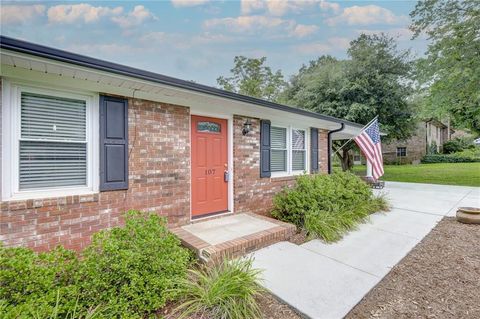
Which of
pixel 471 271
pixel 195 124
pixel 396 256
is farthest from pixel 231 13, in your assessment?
pixel 471 271

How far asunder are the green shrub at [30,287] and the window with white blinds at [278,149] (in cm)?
507

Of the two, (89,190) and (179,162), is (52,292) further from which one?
(179,162)

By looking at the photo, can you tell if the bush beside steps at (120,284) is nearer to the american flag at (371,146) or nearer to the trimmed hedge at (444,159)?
the american flag at (371,146)

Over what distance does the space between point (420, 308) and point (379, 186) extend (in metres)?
8.95

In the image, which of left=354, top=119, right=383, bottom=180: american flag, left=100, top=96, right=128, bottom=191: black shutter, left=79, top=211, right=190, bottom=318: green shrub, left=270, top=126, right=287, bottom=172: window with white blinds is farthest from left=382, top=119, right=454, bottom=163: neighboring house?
left=79, top=211, right=190, bottom=318: green shrub

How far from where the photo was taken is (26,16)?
5398 millimetres

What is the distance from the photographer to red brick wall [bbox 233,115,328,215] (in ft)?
18.1

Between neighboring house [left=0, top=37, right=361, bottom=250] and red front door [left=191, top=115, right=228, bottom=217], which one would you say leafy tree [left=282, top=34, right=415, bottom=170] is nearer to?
neighboring house [left=0, top=37, right=361, bottom=250]

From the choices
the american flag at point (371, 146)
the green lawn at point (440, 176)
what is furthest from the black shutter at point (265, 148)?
the green lawn at point (440, 176)

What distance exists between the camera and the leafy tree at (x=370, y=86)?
37.5ft

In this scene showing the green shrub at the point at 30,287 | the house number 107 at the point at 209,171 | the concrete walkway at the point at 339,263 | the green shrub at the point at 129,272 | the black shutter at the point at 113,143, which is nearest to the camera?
the green shrub at the point at 30,287

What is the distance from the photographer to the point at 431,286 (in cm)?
298

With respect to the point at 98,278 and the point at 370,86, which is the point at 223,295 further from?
the point at 370,86

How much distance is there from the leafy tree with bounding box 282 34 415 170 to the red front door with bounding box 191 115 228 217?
340 inches
